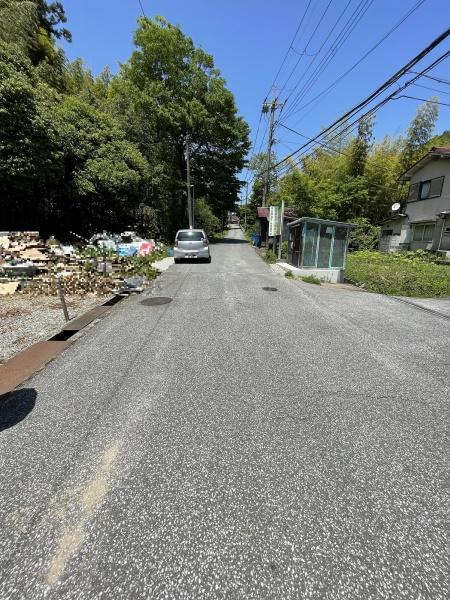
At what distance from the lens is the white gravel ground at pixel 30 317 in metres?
4.43

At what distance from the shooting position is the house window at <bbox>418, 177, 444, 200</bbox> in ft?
58.1

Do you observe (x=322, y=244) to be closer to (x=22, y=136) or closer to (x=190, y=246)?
(x=190, y=246)

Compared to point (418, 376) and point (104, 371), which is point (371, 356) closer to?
point (418, 376)

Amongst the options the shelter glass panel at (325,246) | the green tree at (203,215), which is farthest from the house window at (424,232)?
the green tree at (203,215)

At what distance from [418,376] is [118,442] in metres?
3.48

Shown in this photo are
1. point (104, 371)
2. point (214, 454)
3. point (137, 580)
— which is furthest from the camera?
point (104, 371)

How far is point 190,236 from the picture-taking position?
44.5 feet

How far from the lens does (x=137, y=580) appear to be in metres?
1.47

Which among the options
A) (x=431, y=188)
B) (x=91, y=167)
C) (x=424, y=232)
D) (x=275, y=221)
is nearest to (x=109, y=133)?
(x=91, y=167)

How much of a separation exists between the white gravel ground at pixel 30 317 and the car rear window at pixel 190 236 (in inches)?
272

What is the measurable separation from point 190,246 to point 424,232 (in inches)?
616

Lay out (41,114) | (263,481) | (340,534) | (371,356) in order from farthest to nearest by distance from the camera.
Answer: (41,114)
(371,356)
(263,481)
(340,534)

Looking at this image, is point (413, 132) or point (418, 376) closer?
point (418, 376)

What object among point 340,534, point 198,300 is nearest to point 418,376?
point 340,534
